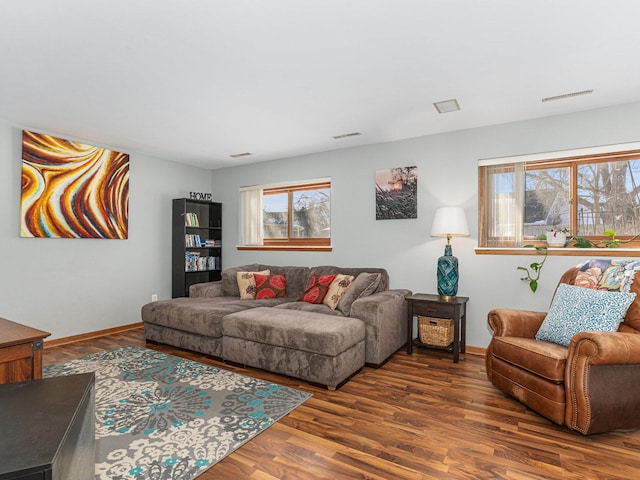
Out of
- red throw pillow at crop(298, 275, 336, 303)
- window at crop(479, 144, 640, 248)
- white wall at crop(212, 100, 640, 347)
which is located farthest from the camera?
red throw pillow at crop(298, 275, 336, 303)

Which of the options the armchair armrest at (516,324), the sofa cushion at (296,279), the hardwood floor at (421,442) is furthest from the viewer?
the sofa cushion at (296,279)

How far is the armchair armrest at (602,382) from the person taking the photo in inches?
80.7

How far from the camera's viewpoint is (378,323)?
3209 mm

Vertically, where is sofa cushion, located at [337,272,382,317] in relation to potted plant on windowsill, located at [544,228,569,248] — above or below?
below

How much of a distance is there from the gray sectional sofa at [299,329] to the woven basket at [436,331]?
22cm

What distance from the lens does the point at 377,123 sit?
3645 millimetres

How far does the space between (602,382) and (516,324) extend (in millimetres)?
716

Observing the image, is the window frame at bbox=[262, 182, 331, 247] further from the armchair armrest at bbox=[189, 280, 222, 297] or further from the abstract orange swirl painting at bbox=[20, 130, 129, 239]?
the abstract orange swirl painting at bbox=[20, 130, 129, 239]

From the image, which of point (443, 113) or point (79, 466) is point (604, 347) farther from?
point (79, 466)

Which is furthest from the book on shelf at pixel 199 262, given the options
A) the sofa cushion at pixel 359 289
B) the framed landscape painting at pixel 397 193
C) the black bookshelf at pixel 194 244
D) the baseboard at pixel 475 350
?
the baseboard at pixel 475 350

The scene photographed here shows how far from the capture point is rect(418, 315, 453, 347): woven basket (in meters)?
3.55

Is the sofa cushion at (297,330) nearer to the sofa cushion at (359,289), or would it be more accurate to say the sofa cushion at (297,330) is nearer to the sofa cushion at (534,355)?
the sofa cushion at (359,289)

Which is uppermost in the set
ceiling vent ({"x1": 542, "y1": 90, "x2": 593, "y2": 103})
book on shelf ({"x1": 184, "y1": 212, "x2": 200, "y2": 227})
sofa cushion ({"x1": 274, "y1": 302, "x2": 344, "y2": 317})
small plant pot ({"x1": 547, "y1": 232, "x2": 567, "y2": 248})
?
ceiling vent ({"x1": 542, "y1": 90, "x2": 593, "y2": 103})

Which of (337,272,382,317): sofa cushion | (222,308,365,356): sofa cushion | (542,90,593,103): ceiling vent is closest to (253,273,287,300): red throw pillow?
(222,308,365,356): sofa cushion
